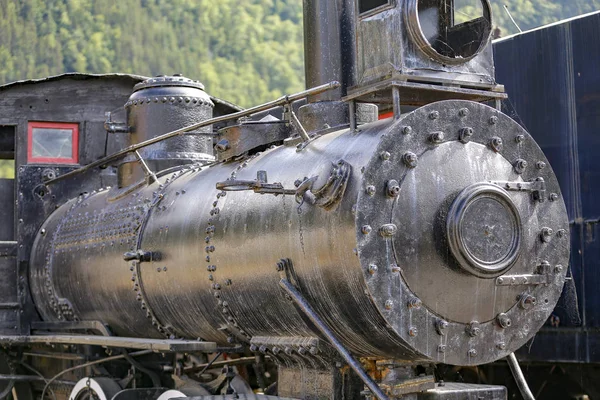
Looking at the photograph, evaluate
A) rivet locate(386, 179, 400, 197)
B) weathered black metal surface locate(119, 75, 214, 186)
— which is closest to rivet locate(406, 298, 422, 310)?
rivet locate(386, 179, 400, 197)

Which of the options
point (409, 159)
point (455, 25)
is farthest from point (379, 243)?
point (455, 25)

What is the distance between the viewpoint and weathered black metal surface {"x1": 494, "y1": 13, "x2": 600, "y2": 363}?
19.1 feet

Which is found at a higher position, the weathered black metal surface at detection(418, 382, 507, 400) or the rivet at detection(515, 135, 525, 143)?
the rivet at detection(515, 135, 525, 143)

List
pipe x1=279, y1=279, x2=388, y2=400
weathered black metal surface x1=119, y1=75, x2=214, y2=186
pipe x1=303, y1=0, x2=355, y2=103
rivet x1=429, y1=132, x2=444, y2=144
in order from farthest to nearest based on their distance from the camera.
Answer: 1. weathered black metal surface x1=119, y1=75, x2=214, y2=186
2. pipe x1=303, y1=0, x2=355, y2=103
3. rivet x1=429, y1=132, x2=444, y2=144
4. pipe x1=279, y1=279, x2=388, y2=400

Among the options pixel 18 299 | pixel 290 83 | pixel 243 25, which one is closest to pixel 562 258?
pixel 18 299

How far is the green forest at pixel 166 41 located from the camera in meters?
26.0

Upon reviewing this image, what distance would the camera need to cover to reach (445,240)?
3.84 m

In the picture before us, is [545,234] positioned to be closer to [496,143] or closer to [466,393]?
[496,143]

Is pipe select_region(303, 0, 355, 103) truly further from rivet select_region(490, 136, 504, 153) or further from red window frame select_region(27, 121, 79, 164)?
red window frame select_region(27, 121, 79, 164)

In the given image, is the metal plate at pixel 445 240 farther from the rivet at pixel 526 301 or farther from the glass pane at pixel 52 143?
the glass pane at pixel 52 143

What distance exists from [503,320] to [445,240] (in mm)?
475

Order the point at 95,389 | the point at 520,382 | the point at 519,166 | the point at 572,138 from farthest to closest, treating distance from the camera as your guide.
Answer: the point at 572,138 → the point at 95,389 → the point at 520,382 → the point at 519,166

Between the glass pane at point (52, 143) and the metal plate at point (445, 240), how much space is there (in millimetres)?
4130

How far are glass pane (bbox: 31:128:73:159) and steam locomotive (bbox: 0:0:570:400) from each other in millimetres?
1775
